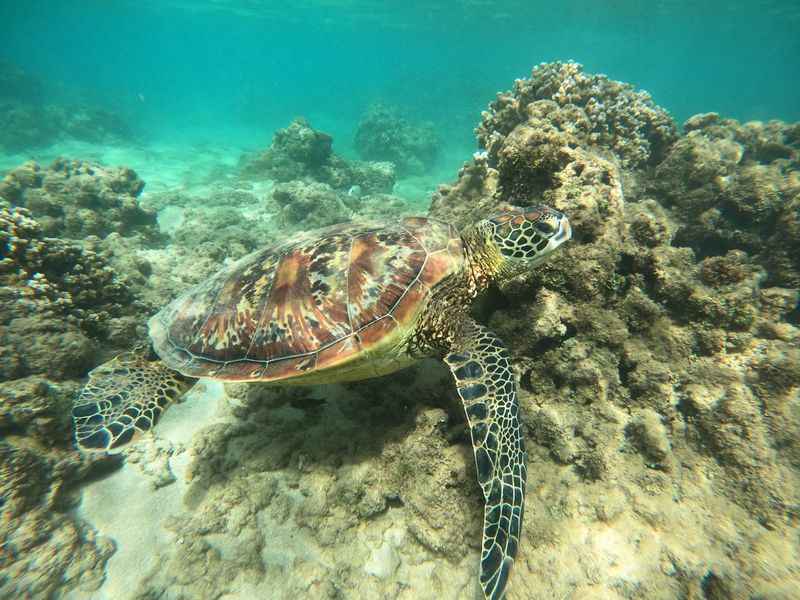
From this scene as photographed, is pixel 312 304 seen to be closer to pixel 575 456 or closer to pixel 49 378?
pixel 575 456

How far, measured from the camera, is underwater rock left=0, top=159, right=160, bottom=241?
271 inches

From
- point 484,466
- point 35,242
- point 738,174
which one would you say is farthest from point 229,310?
point 738,174

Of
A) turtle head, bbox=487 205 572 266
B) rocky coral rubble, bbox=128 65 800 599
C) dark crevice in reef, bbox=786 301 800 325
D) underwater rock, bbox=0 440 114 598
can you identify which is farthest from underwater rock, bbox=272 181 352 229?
dark crevice in reef, bbox=786 301 800 325

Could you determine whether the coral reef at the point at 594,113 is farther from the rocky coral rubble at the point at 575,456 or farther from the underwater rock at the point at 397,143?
the underwater rock at the point at 397,143

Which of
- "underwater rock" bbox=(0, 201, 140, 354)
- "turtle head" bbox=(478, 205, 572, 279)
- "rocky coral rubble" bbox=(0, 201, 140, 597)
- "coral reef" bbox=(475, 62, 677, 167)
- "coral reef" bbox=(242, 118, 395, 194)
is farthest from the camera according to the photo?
"coral reef" bbox=(242, 118, 395, 194)

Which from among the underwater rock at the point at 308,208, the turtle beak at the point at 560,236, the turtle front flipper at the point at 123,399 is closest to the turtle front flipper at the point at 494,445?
the turtle beak at the point at 560,236

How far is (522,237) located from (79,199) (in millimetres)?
9587

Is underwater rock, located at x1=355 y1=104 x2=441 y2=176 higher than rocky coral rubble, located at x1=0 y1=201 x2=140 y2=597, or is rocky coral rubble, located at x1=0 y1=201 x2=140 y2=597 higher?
underwater rock, located at x1=355 y1=104 x2=441 y2=176

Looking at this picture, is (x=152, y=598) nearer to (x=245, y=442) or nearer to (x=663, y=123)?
(x=245, y=442)

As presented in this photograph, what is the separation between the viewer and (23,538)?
7.58 feet

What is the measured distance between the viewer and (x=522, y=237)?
8.98ft

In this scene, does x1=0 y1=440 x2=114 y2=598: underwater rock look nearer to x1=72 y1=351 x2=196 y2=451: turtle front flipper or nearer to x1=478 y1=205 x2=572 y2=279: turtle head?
x1=72 y1=351 x2=196 y2=451: turtle front flipper

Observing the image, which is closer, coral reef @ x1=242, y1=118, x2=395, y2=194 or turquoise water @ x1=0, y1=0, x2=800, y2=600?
turquoise water @ x1=0, y1=0, x2=800, y2=600

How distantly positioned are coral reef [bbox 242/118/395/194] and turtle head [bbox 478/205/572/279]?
11979mm
